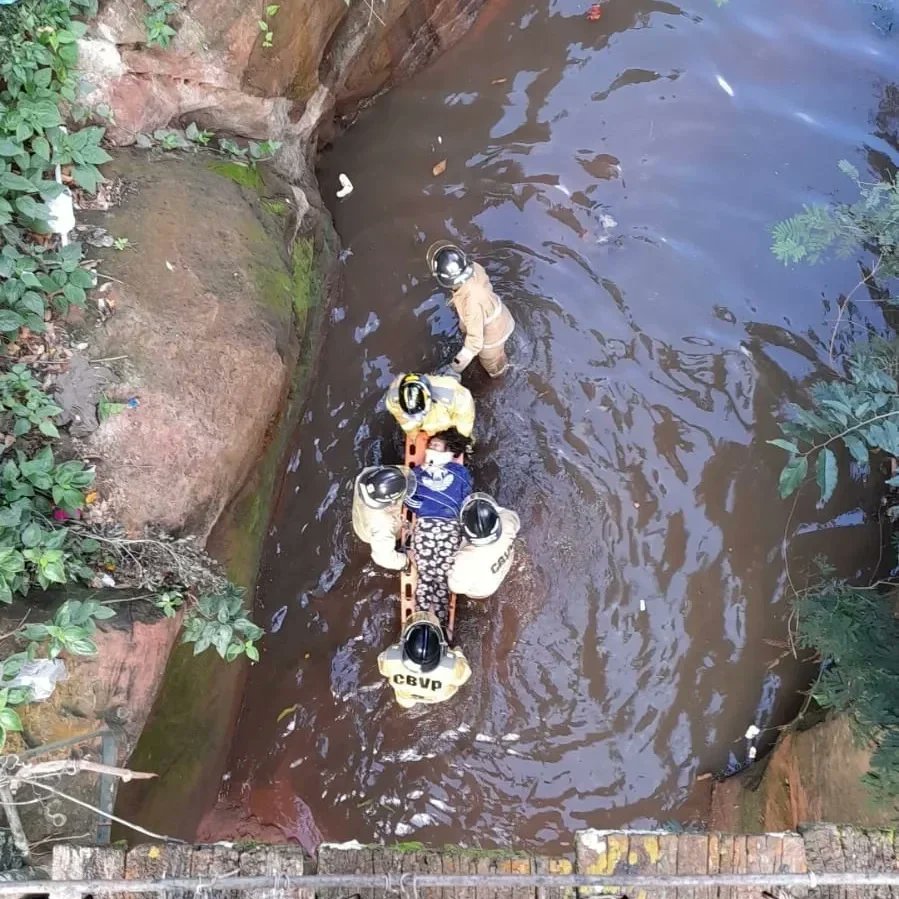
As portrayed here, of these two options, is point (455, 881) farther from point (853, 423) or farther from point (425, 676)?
point (853, 423)

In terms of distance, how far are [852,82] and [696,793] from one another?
223 inches

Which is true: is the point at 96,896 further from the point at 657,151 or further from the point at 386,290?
the point at 657,151

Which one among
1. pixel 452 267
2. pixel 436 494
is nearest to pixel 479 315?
pixel 452 267

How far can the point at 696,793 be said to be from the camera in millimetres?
4758

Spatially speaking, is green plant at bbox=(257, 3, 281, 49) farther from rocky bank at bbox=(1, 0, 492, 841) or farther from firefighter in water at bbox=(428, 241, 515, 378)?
firefighter in water at bbox=(428, 241, 515, 378)

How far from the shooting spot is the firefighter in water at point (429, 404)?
13.4ft

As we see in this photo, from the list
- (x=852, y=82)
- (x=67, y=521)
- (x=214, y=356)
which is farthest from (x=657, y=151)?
(x=67, y=521)

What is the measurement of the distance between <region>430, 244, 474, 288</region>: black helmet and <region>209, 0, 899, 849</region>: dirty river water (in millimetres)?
1073

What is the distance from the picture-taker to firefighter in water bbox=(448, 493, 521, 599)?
3814 mm

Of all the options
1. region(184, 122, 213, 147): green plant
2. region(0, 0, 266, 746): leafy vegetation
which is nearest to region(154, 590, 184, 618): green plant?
region(0, 0, 266, 746): leafy vegetation

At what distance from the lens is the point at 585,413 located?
5141 mm

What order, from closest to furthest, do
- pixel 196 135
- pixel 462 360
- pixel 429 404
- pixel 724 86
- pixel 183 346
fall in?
pixel 183 346 < pixel 429 404 < pixel 196 135 < pixel 462 360 < pixel 724 86

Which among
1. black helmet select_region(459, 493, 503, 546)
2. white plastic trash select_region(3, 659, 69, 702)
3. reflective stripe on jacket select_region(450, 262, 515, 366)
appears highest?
reflective stripe on jacket select_region(450, 262, 515, 366)

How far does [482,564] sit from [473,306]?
1583 mm
